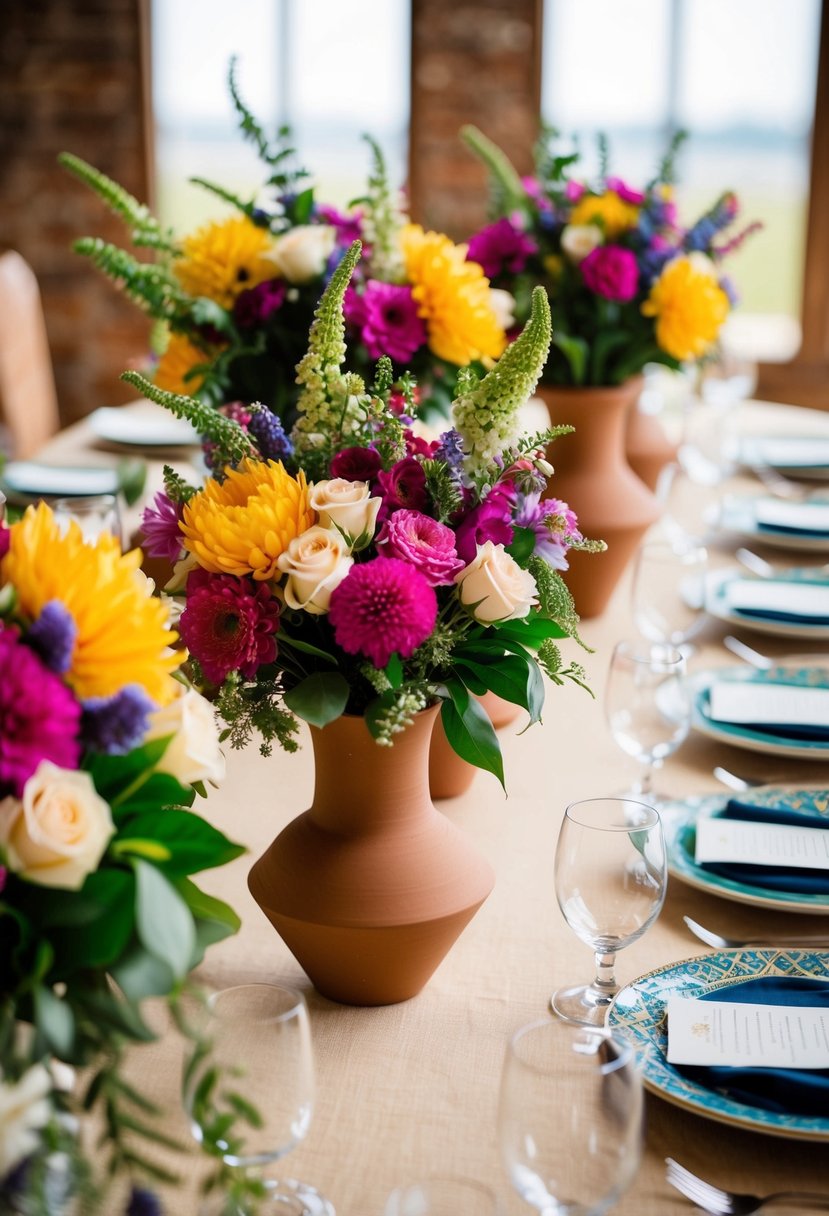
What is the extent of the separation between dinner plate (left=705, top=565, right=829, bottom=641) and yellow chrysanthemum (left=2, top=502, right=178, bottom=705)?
3.82 ft

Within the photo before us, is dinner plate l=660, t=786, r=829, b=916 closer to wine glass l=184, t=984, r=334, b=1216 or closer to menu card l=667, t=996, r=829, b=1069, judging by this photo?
menu card l=667, t=996, r=829, b=1069

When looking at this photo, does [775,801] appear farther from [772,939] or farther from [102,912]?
[102,912]

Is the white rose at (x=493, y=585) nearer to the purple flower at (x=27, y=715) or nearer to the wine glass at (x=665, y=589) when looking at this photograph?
the purple flower at (x=27, y=715)

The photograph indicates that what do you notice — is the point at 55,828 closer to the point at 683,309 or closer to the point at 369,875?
the point at 369,875

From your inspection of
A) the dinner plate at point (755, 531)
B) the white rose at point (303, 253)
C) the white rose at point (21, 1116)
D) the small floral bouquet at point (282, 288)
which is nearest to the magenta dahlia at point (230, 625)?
the white rose at point (21, 1116)

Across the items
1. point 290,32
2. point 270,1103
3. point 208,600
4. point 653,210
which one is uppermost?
point 290,32

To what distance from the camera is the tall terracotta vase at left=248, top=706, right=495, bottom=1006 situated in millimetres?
941

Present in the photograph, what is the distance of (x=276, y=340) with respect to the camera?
174cm

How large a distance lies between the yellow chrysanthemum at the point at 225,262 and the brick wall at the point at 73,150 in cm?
283

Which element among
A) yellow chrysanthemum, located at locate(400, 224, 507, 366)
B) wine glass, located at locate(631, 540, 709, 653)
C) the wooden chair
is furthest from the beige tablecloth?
the wooden chair

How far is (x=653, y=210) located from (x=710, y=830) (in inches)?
40.0

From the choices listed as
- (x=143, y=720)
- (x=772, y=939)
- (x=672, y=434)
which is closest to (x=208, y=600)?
(x=143, y=720)

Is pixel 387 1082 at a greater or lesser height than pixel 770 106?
lesser

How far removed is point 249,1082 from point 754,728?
2.88ft
